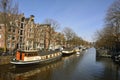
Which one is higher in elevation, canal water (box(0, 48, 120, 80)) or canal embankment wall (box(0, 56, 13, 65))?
canal embankment wall (box(0, 56, 13, 65))

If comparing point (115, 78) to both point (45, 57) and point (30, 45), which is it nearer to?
point (45, 57)

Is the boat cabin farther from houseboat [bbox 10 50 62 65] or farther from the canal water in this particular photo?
the canal water

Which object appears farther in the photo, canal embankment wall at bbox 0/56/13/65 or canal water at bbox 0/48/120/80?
canal embankment wall at bbox 0/56/13/65

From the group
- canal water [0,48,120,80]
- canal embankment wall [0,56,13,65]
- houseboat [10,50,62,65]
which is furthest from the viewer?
canal embankment wall [0,56,13,65]

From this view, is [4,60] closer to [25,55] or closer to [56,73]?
[25,55]

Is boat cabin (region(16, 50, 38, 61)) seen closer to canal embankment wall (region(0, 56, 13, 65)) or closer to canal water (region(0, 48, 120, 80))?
canal water (region(0, 48, 120, 80))

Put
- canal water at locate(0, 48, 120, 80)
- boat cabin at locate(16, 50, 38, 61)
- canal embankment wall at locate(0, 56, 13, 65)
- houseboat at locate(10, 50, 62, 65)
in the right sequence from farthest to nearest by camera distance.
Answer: boat cabin at locate(16, 50, 38, 61)
canal embankment wall at locate(0, 56, 13, 65)
houseboat at locate(10, 50, 62, 65)
canal water at locate(0, 48, 120, 80)

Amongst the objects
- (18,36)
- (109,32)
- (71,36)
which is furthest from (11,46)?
(71,36)

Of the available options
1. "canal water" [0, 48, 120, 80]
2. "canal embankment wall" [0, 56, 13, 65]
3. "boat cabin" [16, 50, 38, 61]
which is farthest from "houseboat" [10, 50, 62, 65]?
"canal embankment wall" [0, 56, 13, 65]

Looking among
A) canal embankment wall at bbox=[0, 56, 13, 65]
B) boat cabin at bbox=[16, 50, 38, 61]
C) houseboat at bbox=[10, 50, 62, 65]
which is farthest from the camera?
boat cabin at bbox=[16, 50, 38, 61]

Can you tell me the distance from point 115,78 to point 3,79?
1750cm

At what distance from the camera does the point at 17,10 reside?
1575 inches

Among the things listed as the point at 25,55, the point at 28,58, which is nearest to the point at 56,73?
the point at 28,58

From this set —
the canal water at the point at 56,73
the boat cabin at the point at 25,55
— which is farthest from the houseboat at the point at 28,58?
the canal water at the point at 56,73
